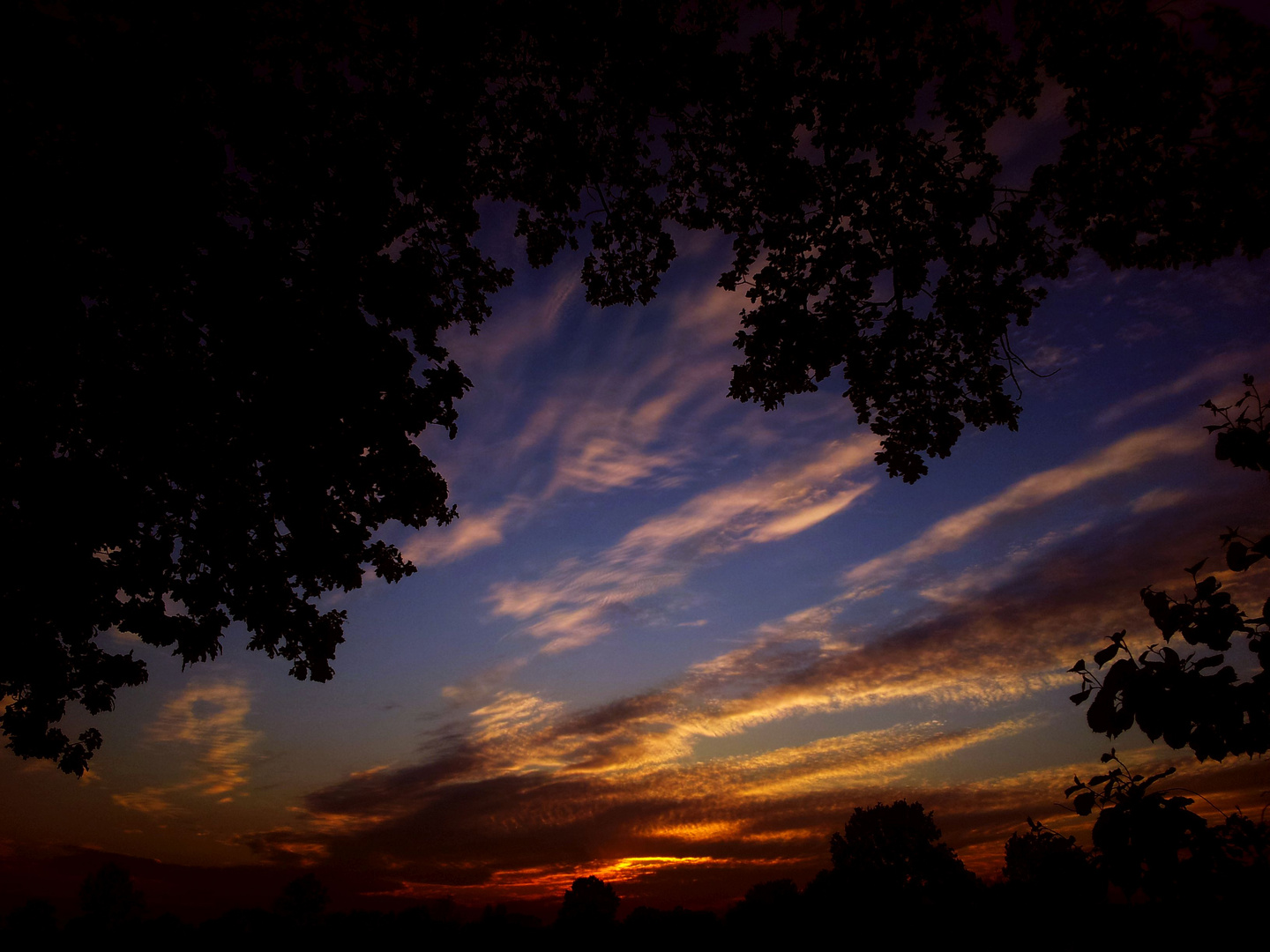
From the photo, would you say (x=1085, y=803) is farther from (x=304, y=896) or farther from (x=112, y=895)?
(x=112, y=895)

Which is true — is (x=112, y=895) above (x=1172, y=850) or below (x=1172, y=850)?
below

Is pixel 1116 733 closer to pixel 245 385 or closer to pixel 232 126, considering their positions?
pixel 245 385

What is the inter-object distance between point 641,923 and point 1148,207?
1195 cm

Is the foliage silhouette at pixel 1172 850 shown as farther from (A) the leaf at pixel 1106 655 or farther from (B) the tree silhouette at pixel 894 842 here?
(B) the tree silhouette at pixel 894 842

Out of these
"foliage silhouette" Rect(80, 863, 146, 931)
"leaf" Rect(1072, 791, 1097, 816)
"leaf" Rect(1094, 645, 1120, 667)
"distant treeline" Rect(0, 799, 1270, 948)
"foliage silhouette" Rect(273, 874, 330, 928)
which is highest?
"leaf" Rect(1094, 645, 1120, 667)

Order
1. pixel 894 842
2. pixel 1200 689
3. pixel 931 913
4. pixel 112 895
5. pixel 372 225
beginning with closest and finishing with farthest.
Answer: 1. pixel 1200 689
2. pixel 931 913
3. pixel 372 225
4. pixel 894 842
5. pixel 112 895

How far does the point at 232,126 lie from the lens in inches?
302

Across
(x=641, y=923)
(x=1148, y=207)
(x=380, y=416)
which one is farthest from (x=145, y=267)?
(x=1148, y=207)

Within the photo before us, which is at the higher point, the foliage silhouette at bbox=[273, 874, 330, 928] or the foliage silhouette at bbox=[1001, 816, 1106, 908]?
the foliage silhouette at bbox=[1001, 816, 1106, 908]

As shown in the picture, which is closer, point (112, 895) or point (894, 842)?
point (894, 842)

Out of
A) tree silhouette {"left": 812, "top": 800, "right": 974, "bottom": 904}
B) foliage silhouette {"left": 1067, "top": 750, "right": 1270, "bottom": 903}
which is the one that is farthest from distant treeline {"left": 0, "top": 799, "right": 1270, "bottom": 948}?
tree silhouette {"left": 812, "top": 800, "right": 974, "bottom": 904}

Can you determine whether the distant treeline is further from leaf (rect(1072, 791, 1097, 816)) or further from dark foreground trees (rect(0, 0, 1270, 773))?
dark foreground trees (rect(0, 0, 1270, 773))

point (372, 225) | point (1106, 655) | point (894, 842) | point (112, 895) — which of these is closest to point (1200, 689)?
point (1106, 655)

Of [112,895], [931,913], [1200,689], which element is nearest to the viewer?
[1200,689]
